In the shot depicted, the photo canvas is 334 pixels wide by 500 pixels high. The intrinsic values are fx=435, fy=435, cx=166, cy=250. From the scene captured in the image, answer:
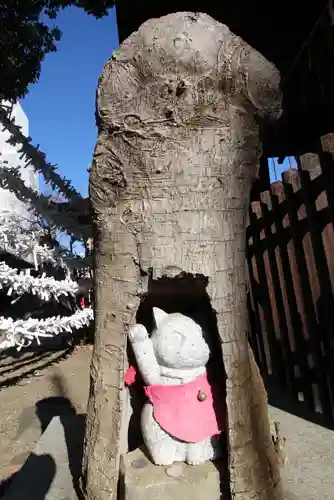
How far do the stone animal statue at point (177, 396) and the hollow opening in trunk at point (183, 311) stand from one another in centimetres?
7

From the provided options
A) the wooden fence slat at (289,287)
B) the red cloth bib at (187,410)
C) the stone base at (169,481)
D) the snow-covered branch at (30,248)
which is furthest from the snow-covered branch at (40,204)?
the stone base at (169,481)

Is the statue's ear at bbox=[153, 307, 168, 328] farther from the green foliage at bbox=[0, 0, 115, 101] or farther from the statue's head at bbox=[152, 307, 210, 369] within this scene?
the green foliage at bbox=[0, 0, 115, 101]

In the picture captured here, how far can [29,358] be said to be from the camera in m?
6.11

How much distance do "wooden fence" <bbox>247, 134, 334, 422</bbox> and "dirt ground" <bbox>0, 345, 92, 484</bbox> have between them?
2032mm

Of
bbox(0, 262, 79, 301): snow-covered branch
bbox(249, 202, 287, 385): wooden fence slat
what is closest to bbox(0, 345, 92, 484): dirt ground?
bbox(0, 262, 79, 301): snow-covered branch

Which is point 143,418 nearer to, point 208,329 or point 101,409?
point 101,409

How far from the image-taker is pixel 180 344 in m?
1.72

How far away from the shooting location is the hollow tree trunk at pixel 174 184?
164cm

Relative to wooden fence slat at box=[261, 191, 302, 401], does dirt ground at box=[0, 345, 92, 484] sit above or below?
below

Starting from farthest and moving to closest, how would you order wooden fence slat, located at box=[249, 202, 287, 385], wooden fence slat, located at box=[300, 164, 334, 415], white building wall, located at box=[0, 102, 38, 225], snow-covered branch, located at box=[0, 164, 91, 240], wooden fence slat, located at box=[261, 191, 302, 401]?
white building wall, located at box=[0, 102, 38, 225], snow-covered branch, located at box=[0, 164, 91, 240], wooden fence slat, located at box=[249, 202, 287, 385], wooden fence slat, located at box=[261, 191, 302, 401], wooden fence slat, located at box=[300, 164, 334, 415]

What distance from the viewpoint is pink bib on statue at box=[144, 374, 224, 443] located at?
1.69 metres

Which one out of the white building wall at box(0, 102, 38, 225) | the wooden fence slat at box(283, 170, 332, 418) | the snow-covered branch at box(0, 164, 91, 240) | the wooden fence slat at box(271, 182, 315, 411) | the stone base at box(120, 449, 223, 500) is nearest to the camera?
the stone base at box(120, 449, 223, 500)

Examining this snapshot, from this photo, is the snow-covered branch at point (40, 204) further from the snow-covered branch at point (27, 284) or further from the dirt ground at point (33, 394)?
the dirt ground at point (33, 394)

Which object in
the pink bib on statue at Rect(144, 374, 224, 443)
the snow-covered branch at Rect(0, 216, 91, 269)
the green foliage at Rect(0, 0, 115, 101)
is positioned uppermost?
the green foliage at Rect(0, 0, 115, 101)
